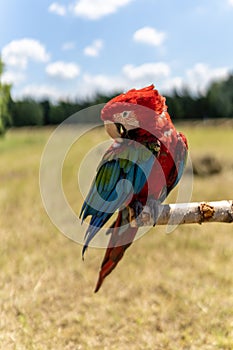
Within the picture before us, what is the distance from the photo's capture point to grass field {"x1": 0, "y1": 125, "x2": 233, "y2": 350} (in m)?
1.83

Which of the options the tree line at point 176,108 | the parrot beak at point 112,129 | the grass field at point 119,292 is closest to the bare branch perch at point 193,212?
the parrot beak at point 112,129

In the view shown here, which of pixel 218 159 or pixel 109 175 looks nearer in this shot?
pixel 109 175

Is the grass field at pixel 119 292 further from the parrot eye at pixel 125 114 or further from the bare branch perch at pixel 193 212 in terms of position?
the parrot eye at pixel 125 114

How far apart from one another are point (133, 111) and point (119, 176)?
19 centimetres

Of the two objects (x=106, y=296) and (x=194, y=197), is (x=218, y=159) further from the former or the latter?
(x=106, y=296)

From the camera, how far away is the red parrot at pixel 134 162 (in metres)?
1.01

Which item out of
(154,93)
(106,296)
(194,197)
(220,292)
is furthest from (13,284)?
(194,197)

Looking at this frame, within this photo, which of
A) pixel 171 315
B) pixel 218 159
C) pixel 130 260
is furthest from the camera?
pixel 218 159

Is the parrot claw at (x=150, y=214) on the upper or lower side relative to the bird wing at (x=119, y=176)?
lower

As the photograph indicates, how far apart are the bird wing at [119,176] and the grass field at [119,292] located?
3.08 feet

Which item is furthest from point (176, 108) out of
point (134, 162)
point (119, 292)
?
point (134, 162)

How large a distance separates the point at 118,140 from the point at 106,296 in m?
1.47

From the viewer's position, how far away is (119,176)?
1081 millimetres

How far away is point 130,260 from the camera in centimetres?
281
